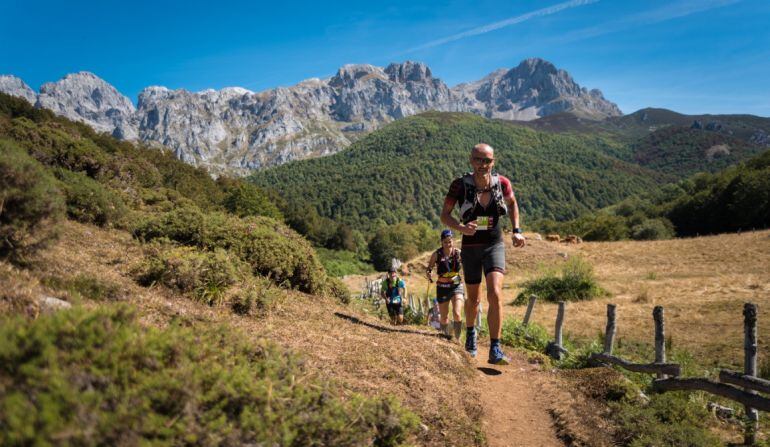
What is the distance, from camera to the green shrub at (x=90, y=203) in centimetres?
779

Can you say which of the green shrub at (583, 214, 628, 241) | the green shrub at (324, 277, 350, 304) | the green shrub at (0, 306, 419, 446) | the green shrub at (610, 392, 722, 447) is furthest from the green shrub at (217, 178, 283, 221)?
the green shrub at (583, 214, 628, 241)

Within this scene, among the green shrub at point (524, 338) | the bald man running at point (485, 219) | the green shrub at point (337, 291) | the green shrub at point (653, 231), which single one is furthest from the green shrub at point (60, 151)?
the green shrub at point (653, 231)

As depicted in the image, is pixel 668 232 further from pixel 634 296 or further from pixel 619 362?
pixel 619 362

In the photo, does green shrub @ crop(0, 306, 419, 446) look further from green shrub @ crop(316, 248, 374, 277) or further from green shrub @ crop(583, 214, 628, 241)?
green shrub @ crop(316, 248, 374, 277)

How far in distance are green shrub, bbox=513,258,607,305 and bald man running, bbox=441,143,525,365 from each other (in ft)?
56.2

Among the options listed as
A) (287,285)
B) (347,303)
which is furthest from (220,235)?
(347,303)

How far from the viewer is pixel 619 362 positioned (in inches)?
247

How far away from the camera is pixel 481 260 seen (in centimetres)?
550

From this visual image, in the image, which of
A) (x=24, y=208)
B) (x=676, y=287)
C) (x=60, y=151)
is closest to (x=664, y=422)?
(x=24, y=208)

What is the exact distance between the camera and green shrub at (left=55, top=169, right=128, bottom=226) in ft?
25.5

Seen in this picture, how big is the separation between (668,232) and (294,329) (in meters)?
66.1

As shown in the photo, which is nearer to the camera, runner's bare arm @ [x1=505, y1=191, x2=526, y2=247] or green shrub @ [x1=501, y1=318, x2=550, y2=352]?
runner's bare arm @ [x1=505, y1=191, x2=526, y2=247]

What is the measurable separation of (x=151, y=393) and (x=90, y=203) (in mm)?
7604

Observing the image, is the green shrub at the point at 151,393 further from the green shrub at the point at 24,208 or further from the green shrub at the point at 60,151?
the green shrub at the point at 60,151
